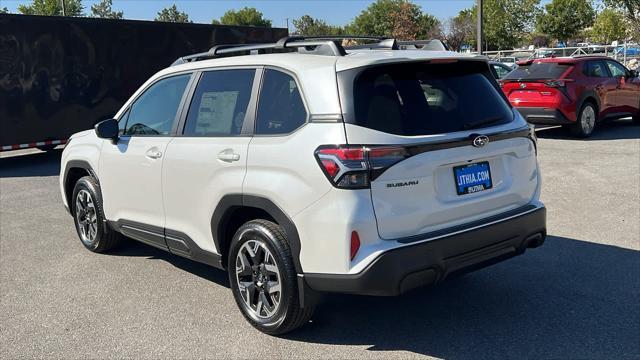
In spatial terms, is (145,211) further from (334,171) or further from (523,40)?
(523,40)

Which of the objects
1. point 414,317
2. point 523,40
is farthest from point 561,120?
point 523,40

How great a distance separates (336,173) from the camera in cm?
333

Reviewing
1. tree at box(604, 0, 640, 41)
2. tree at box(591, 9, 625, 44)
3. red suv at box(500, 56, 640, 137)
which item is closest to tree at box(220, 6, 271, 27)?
tree at box(591, 9, 625, 44)

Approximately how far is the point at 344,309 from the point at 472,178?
1.37 m

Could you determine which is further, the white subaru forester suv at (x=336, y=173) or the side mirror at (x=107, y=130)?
the side mirror at (x=107, y=130)

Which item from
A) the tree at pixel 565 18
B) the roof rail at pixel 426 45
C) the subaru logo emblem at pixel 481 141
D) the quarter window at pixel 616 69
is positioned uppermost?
the tree at pixel 565 18

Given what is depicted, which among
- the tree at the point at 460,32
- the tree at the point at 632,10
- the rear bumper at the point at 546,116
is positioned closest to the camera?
the rear bumper at the point at 546,116

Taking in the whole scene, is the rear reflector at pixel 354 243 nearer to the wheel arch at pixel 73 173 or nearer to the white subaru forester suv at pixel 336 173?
the white subaru forester suv at pixel 336 173

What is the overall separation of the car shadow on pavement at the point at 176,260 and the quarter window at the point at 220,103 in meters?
1.33

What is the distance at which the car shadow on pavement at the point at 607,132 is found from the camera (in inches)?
502

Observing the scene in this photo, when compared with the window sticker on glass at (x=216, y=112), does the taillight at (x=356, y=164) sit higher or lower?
lower

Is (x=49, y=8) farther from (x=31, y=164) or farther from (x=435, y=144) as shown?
(x=435, y=144)

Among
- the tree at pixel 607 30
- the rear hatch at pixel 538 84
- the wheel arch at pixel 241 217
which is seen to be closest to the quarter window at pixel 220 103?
the wheel arch at pixel 241 217

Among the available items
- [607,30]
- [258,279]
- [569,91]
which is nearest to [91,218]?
[258,279]
